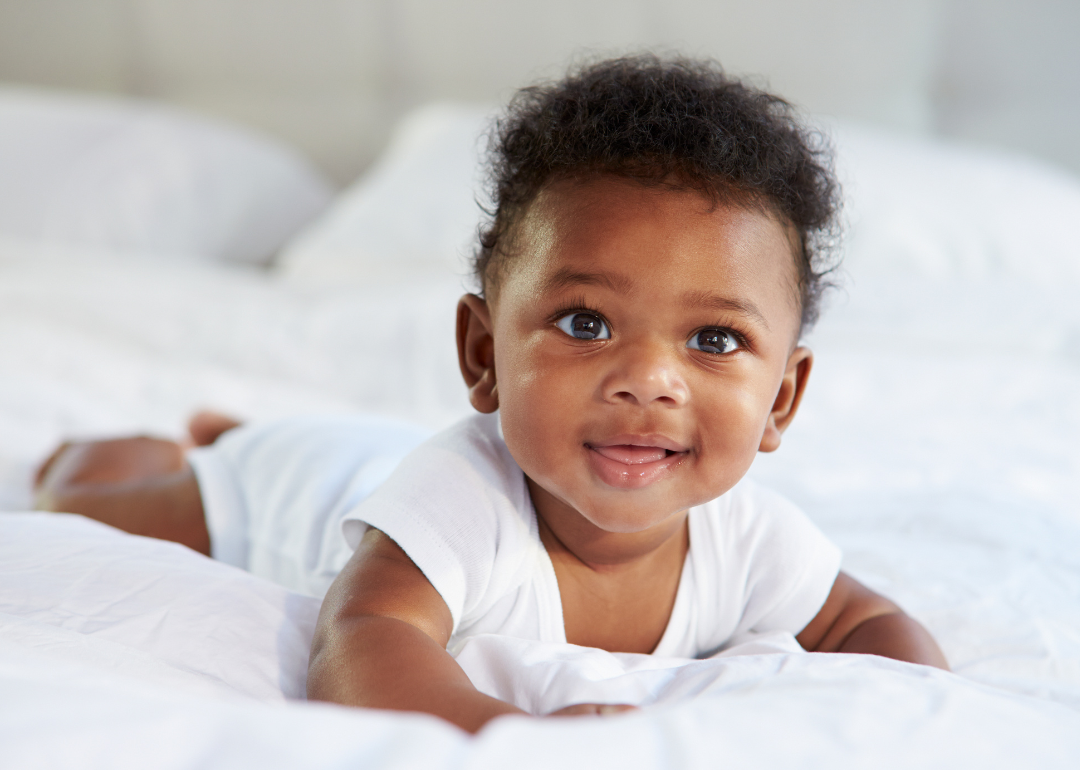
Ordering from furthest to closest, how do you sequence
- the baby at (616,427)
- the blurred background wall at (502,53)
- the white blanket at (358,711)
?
the blurred background wall at (502,53) → the baby at (616,427) → the white blanket at (358,711)

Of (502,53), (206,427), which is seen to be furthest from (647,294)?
(502,53)

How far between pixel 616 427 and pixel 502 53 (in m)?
1.74

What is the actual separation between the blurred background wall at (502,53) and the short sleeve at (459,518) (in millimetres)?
1485

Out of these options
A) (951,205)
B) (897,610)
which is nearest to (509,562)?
(897,610)

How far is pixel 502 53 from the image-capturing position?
2107mm

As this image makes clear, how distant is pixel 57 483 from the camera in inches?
38.5

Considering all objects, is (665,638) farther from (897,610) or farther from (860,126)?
(860,126)

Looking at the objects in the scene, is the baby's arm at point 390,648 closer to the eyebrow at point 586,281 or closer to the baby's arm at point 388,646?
the baby's arm at point 388,646

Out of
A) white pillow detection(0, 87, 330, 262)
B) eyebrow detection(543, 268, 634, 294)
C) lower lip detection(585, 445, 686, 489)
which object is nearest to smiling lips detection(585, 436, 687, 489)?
lower lip detection(585, 445, 686, 489)

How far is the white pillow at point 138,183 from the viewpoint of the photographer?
1.75m

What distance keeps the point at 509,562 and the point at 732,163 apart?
0.33 m

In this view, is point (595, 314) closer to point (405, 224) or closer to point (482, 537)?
point (482, 537)

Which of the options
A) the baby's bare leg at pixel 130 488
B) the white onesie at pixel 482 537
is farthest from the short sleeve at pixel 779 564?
the baby's bare leg at pixel 130 488

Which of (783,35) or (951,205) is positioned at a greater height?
(783,35)
